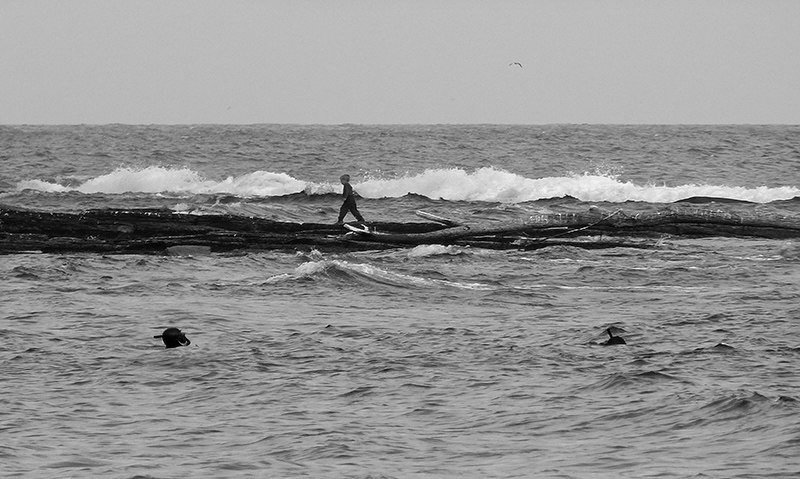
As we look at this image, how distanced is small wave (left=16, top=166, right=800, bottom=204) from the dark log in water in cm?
1529

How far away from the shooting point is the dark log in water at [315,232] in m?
22.0

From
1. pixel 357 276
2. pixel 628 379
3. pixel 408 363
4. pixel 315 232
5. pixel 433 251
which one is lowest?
→ pixel 408 363

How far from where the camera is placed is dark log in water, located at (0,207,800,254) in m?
22.0

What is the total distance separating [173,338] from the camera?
14.0m

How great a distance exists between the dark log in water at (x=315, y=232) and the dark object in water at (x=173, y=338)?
7714 millimetres

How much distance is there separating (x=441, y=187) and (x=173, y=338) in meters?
30.5

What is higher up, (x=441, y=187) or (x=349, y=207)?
(x=349, y=207)

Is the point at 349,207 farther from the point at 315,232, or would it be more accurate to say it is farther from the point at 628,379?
the point at 628,379

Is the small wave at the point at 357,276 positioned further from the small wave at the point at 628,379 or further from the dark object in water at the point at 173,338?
the small wave at the point at 628,379

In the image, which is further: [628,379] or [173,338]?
[173,338]

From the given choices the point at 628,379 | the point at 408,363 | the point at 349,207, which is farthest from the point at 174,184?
the point at 628,379

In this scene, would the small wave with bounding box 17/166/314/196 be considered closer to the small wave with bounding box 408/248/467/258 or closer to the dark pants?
the dark pants

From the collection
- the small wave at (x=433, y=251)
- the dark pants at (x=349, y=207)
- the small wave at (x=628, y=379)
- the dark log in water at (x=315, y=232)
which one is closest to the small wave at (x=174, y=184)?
the dark pants at (x=349, y=207)

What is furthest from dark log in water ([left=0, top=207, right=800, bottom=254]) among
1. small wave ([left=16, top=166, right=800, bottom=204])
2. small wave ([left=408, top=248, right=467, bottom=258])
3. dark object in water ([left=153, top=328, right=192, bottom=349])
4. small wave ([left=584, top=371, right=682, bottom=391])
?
small wave ([left=16, top=166, right=800, bottom=204])
